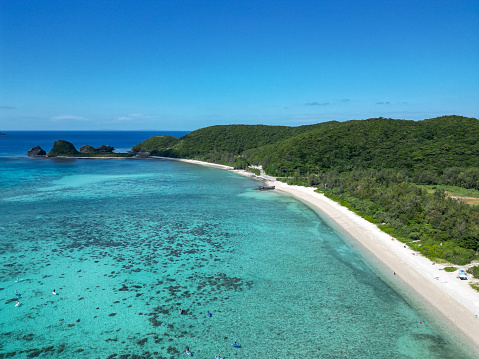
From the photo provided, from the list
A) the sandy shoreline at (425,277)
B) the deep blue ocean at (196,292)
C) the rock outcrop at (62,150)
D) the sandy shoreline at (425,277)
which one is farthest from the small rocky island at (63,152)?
the sandy shoreline at (425,277)

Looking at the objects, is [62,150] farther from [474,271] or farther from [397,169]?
[474,271]

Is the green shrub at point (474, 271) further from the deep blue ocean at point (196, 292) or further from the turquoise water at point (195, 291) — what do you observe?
the turquoise water at point (195, 291)

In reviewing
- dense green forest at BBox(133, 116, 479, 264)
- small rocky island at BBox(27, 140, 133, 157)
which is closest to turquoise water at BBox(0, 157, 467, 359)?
dense green forest at BBox(133, 116, 479, 264)

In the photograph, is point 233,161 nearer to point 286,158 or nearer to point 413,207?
point 286,158

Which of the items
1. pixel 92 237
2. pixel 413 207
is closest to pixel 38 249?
pixel 92 237

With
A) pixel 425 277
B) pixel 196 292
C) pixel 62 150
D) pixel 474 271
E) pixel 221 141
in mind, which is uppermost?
pixel 221 141

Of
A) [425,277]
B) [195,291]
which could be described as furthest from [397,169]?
[195,291]

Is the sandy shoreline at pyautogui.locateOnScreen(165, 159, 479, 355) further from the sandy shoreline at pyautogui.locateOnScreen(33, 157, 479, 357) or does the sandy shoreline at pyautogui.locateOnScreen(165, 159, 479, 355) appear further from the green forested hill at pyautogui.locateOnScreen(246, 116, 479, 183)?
the green forested hill at pyautogui.locateOnScreen(246, 116, 479, 183)
